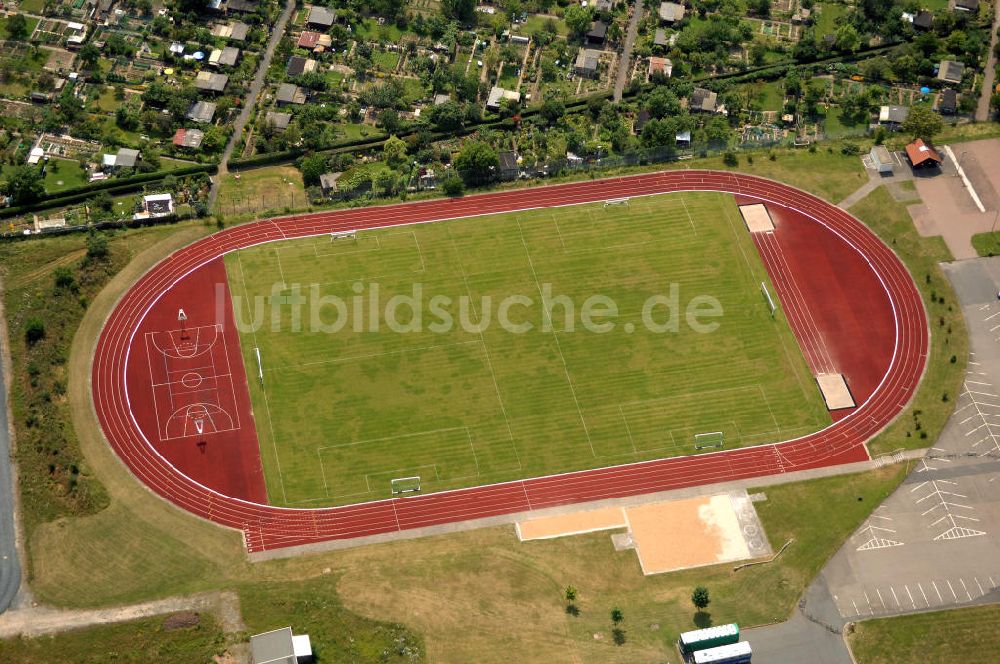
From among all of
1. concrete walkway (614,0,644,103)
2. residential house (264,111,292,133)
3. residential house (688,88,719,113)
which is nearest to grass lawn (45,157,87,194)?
residential house (264,111,292,133)

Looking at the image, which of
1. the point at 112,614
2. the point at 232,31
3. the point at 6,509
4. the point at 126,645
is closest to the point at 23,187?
the point at 232,31

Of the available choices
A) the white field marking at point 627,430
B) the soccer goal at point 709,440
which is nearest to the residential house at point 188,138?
the white field marking at point 627,430

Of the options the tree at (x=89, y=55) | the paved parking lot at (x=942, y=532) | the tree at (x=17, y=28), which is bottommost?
the paved parking lot at (x=942, y=532)

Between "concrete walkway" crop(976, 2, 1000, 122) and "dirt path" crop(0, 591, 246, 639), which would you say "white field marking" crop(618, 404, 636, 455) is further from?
"concrete walkway" crop(976, 2, 1000, 122)

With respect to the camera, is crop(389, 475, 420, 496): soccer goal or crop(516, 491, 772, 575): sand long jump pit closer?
crop(516, 491, 772, 575): sand long jump pit

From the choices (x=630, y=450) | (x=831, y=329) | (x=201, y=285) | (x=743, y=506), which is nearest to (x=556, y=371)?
(x=630, y=450)

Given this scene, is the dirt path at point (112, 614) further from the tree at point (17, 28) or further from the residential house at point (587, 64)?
the residential house at point (587, 64)

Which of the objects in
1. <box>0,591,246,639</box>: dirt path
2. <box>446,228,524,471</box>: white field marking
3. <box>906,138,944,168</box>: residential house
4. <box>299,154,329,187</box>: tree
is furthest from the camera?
<box>906,138,944,168</box>: residential house

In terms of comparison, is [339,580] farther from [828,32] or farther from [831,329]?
[828,32]
